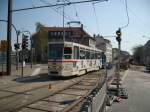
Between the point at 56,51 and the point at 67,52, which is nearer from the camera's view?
the point at 56,51

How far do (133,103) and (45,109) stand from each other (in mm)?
3925

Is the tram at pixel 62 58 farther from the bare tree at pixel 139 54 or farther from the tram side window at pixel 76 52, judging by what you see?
the bare tree at pixel 139 54

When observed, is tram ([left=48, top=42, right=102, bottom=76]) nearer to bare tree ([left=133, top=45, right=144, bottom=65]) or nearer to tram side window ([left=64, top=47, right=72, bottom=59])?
tram side window ([left=64, top=47, right=72, bottom=59])

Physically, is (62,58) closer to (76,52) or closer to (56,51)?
(56,51)

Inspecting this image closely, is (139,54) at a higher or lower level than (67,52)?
higher

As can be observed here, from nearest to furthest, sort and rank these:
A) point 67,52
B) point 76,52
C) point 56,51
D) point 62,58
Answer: point 62,58, point 56,51, point 67,52, point 76,52

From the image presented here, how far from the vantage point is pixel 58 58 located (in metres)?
19.8

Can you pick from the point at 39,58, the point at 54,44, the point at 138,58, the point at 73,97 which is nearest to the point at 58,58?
the point at 54,44

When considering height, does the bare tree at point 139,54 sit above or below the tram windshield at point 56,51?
above

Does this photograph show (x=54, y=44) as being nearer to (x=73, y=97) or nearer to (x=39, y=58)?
(x=73, y=97)

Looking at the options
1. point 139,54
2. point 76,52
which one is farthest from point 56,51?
point 139,54

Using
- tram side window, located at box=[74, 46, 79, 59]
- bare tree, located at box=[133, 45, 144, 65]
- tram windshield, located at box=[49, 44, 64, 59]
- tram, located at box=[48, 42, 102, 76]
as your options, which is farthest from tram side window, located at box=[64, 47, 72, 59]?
bare tree, located at box=[133, 45, 144, 65]

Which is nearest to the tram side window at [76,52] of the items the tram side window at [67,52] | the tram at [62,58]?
the tram at [62,58]

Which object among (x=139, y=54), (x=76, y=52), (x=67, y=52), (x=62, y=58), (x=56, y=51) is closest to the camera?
(x=62, y=58)
